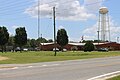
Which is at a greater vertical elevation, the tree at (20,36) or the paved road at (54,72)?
the tree at (20,36)

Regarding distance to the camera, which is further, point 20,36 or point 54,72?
point 20,36

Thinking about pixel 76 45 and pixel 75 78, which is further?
pixel 76 45

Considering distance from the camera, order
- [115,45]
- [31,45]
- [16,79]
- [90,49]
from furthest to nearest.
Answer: [31,45], [115,45], [90,49], [16,79]

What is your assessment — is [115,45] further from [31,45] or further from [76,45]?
[31,45]

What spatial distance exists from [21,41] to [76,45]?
129 ft

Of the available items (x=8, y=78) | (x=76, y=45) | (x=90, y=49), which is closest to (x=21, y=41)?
(x=90, y=49)

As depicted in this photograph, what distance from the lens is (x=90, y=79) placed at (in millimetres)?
18500

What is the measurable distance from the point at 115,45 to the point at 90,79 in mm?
129589

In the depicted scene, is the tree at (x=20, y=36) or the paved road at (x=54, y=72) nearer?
the paved road at (x=54, y=72)

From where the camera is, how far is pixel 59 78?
1888cm

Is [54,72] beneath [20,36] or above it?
beneath

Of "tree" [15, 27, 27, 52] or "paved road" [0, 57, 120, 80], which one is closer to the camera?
"paved road" [0, 57, 120, 80]

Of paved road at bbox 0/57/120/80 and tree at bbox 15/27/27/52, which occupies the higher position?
tree at bbox 15/27/27/52

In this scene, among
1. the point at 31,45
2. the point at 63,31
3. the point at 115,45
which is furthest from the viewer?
the point at 31,45
